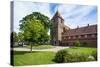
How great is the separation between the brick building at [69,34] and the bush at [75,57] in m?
0.18

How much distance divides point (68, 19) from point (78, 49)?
1.71 ft

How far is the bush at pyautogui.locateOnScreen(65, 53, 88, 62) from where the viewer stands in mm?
3037

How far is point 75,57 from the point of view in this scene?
10.1 ft

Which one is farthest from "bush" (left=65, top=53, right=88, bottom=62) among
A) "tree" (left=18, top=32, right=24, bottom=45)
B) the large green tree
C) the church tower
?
"tree" (left=18, top=32, right=24, bottom=45)

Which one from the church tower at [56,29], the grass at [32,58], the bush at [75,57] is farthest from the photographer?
the bush at [75,57]

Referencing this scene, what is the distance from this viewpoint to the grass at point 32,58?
2.69 m

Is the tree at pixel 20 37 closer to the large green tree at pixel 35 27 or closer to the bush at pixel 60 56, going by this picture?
the large green tree at pixel 35 27

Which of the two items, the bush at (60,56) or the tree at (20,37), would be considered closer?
the tree at (20,37)

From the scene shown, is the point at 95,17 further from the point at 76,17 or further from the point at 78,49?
the point at 78,49

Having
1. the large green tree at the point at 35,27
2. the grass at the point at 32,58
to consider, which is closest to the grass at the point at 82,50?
the grass at the point at 32,58

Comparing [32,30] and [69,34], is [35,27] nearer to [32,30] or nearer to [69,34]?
[32,30]

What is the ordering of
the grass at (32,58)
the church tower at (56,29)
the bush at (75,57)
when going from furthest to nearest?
1. the bush at (75,57)
2. the church tower at (56,29)
3. the grass at (32,58)

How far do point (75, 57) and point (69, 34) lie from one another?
0.38m
